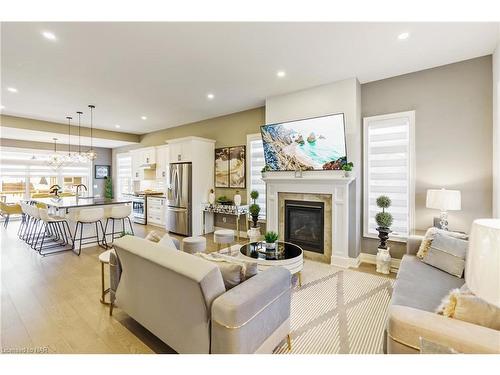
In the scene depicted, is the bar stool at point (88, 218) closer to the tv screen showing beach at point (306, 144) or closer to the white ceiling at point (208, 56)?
the white ceiling at point (208, 56)

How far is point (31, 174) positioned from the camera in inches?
336

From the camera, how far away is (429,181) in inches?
136

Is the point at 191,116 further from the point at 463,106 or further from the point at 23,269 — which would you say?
the point at 463,106

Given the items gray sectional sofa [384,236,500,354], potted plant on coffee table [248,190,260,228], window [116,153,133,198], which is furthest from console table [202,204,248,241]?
window [116,153,133,198]


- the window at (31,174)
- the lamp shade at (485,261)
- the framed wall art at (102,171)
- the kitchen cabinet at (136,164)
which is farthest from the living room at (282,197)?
the framed wall art at (102,171)

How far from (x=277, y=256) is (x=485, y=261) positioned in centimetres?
228

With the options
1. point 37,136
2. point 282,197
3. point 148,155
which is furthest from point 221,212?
point 37,136

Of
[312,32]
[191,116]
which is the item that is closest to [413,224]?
[312,32]

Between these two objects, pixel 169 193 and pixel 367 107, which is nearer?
pixel 367 107

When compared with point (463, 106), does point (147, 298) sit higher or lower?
lower

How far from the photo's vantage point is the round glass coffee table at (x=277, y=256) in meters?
2.77

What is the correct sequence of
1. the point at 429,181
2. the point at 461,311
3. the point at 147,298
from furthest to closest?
the point at 429,181 < the point at 147,298 < the point at 461,311
